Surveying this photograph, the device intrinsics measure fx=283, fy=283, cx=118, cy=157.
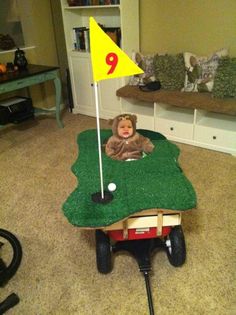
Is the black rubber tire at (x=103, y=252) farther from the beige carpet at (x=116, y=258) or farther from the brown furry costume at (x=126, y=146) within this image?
the brown furry costume at (x=126, y=146)

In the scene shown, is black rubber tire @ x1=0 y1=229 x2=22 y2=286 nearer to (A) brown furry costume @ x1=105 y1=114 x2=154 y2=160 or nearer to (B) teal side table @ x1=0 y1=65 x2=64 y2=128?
(A) brown furry costume @ x1=105 y1=114 x2=154 y2=160

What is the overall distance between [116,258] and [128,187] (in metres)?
0.48

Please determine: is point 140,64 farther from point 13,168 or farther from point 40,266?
point 40,266

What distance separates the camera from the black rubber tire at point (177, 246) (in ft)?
4.73

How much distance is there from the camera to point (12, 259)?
159cm

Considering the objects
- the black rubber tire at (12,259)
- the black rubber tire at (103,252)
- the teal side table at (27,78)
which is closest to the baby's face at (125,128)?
the black rubber tire at (103,252)

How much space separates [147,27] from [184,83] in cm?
80

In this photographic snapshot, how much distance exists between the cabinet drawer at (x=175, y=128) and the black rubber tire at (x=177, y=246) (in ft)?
4.54

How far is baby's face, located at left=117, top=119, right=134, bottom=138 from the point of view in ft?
5.42

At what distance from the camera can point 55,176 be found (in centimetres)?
237

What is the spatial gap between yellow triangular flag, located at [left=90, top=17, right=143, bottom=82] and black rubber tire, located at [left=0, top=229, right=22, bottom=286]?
1.09 meters

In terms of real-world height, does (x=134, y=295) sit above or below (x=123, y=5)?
below

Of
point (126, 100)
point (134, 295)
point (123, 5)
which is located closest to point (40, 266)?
point (134, 295)

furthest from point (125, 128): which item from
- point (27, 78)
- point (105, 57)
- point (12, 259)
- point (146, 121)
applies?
point (27, 78)
